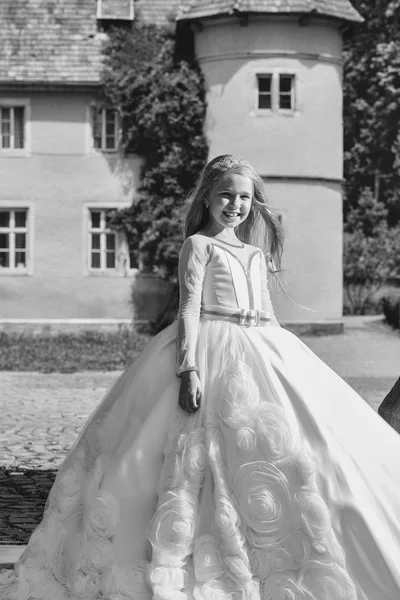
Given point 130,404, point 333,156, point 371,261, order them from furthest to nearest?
point 371,261
point 333,156
point 130,404

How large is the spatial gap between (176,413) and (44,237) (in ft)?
65.6

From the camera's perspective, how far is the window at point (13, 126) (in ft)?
78.2

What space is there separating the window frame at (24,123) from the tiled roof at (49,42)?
0.60 metres

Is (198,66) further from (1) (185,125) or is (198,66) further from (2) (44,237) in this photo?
(2) (44,237)

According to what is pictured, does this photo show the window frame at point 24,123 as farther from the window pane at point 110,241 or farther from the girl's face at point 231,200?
the girl's face at point 231,200

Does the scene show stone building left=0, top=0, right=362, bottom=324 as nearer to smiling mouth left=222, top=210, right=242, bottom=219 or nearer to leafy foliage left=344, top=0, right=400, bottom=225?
leafy foliage left=344, top=0, right=400, bottom=225

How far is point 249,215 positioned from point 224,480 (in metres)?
1.22

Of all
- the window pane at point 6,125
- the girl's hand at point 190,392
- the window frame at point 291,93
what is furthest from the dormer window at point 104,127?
the girl's hand at point 190,392

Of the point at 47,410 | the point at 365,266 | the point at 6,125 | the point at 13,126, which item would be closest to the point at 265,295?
the point at 47,410

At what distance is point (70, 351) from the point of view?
19.2 m

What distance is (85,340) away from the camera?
22000 millimetres

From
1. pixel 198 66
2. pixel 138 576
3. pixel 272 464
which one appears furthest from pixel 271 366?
pixel 198 66

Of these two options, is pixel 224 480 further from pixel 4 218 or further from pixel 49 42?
pixel 49 42

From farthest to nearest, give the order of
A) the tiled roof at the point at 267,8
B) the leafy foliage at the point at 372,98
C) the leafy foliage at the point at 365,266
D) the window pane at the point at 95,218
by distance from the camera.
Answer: the leafy foliage at the point at 372,98, the leafy foliage at the point at 365,266, the window pane at the point at 95,218, the tiled roof at the point at 267,8
